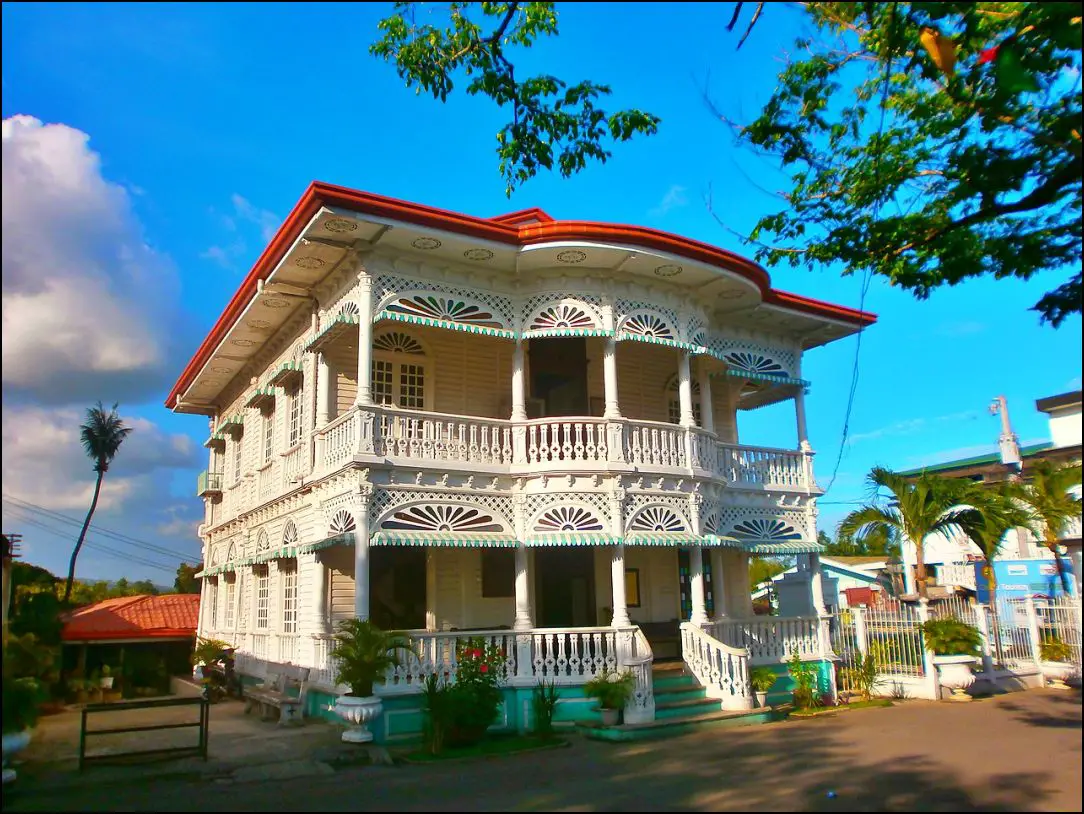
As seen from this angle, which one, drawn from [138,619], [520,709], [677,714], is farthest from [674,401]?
[138,619]

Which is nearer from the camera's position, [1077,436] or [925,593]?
[1077,436]

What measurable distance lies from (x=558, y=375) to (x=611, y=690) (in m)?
6.54

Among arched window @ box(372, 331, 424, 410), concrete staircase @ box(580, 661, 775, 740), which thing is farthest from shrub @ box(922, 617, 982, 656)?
arched window @ box(372, 331, 424, 410)

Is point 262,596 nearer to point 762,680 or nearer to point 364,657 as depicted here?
point 364,657

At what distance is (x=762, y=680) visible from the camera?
1450 cm

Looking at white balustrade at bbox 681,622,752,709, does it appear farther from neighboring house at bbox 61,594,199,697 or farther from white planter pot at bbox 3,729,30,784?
neighboring house at bbox 61,594,199,697

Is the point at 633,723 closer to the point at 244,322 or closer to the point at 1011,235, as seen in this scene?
the point at 1011,235

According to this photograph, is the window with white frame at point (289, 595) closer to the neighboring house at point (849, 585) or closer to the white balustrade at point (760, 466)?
the white balustrade at point (760, 466)

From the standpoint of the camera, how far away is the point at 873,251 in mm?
10109

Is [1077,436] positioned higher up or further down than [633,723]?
higher up

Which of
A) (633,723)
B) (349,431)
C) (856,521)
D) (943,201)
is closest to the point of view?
(943,201)

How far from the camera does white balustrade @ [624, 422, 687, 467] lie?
14.8 meters

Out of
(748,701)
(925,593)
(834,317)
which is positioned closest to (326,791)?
(748,701)

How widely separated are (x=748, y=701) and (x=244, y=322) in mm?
12102
